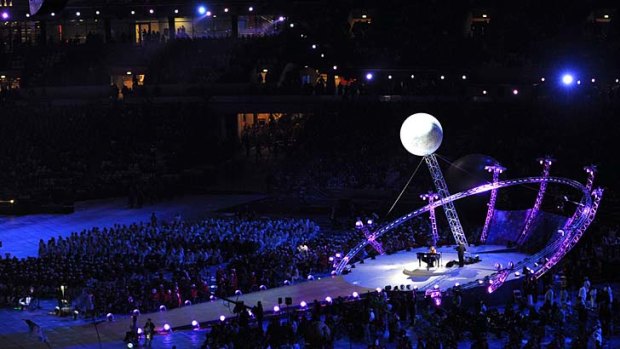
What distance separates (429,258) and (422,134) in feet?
11.7

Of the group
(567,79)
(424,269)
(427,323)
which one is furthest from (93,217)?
(567,79)

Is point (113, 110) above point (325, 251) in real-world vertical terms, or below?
above

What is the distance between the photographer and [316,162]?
158 ft

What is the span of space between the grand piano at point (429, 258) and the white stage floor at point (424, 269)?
0.15 meters

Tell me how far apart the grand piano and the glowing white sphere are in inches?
116

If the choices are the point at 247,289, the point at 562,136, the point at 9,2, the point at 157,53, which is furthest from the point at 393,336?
the point at 9,2

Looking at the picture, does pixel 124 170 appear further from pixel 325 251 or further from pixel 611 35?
pixel 611 35

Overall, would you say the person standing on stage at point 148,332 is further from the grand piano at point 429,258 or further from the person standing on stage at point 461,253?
the person standing on stage at point 461,253

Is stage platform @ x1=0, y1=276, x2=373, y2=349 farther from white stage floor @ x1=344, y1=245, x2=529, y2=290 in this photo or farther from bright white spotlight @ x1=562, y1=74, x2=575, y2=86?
bright white spotlight @ x1=562, y1=74, x2=575, y2=86

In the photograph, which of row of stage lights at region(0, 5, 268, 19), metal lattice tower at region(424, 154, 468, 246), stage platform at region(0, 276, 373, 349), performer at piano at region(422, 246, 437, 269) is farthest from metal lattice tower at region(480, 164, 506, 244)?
row of stage lights at region(0, 5, 268, 19)

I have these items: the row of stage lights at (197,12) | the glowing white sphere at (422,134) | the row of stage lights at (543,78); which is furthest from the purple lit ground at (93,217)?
the row of stage lights at (197,12)

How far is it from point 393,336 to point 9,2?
48489 millimetres

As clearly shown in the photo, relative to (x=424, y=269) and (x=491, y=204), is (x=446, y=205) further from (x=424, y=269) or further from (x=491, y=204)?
(x=424, y=269)

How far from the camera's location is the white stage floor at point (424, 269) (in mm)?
31812
